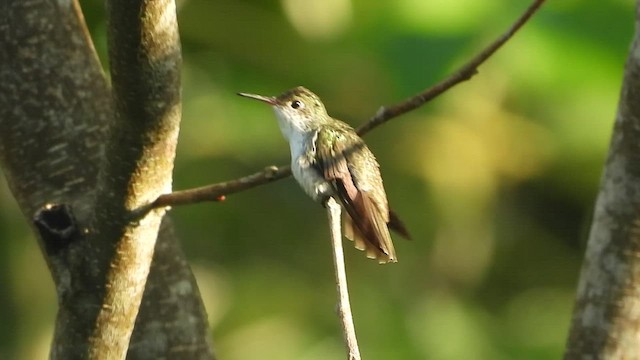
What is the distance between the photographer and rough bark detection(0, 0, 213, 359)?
5.91 ft

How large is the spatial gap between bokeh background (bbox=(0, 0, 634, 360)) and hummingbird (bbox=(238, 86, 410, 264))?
1.30 m

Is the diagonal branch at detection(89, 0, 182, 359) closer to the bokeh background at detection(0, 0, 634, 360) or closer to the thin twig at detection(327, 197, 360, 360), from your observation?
the thin twig at detection(327, 197, 360, 360)

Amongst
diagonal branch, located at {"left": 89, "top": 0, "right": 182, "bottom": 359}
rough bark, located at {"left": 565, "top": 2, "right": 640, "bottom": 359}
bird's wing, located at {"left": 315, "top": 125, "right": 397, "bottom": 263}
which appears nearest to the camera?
diagonal branch, located at {"left": 89, "top": 0, "right": 182, "bottom": 359}

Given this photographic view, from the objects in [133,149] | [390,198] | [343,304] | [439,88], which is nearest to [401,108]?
[439,88]

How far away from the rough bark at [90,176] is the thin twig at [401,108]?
0.39ft

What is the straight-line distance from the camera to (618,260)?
2307 millimetres

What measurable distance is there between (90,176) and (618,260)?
3.28ft

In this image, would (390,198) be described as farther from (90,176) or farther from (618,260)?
(90,176)

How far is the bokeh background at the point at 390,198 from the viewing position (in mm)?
4104

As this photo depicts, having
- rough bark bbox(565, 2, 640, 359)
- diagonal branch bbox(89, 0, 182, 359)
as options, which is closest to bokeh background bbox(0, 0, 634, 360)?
rough bark bbox(565, 2, 640, 359)

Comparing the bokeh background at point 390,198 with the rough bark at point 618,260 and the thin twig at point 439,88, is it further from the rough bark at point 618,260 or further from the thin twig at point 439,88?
the thin twig at point 439,88

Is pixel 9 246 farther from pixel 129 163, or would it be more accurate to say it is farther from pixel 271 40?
pixel 129 163

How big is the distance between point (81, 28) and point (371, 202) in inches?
26.0

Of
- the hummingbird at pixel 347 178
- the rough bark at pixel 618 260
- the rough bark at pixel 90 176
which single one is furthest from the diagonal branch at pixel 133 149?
the rough bark at pixel 618 260
